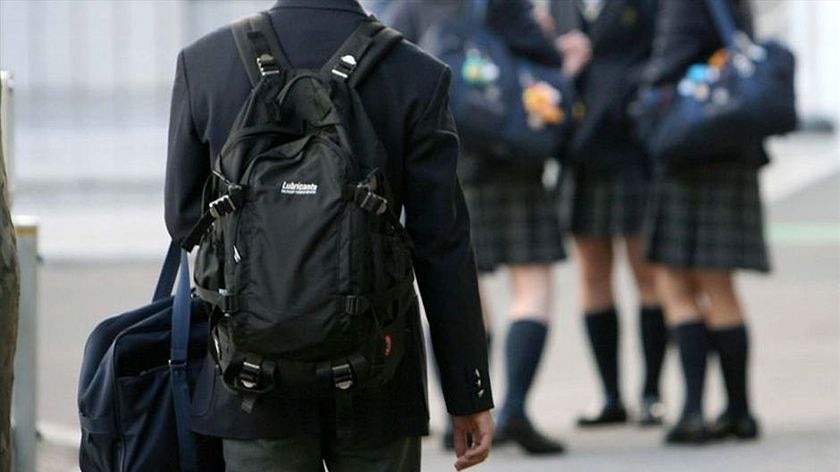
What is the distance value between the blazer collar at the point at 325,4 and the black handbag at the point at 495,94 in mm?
3034

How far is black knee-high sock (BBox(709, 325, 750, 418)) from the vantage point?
7473 mm

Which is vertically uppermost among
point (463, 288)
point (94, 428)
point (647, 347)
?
point (463, 288)

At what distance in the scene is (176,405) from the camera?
3.98m

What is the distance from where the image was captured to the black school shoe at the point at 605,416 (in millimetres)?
8078

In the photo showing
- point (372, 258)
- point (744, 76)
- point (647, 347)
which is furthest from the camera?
point (647, 347)

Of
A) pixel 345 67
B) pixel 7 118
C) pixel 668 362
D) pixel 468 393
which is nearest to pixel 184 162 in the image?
pixel 345 67

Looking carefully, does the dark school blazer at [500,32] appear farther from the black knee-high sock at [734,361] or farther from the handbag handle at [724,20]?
the black knee-high sock at [734,361]

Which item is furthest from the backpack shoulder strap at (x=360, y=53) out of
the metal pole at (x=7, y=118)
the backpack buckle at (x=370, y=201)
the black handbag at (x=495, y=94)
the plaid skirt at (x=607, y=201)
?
the plaid skirt at (x=607, y=201)

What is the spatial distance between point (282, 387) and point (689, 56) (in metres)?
3.92

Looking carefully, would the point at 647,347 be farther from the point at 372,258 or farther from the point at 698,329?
the point at 372,258

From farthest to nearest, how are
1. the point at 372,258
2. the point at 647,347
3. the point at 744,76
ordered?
1. the point at 647,347
2. the point at 744,76
3. the point at 372,258

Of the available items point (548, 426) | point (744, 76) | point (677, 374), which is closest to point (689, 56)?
point (744, 76)

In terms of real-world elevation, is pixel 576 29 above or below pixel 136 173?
above

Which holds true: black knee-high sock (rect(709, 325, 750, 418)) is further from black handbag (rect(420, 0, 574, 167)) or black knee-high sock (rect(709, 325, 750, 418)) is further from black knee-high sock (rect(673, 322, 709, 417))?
black handbag (rect(420, 0, 574, 167))
